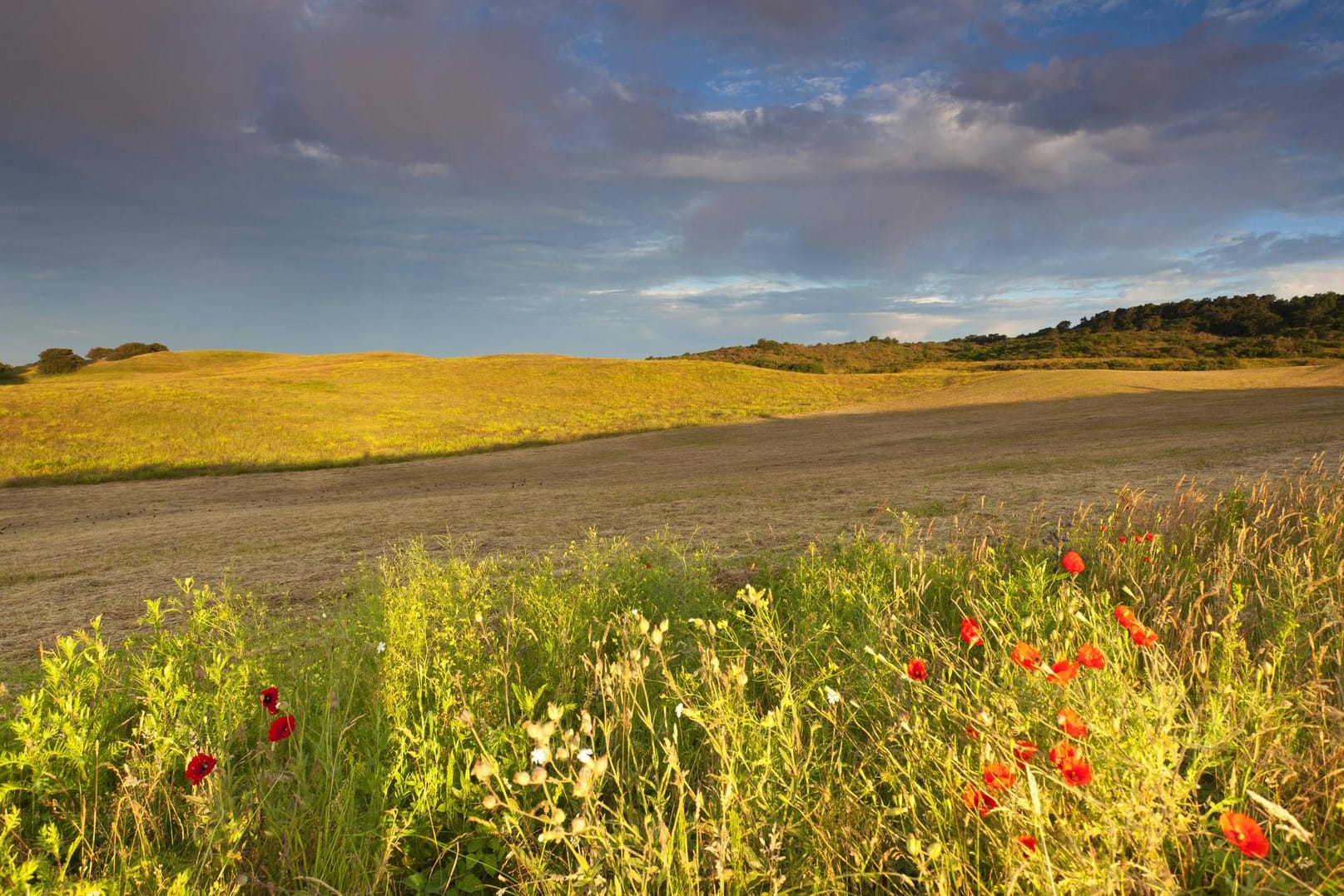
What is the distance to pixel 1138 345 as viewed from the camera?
83312 millimetres

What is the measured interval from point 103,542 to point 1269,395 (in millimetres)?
39889

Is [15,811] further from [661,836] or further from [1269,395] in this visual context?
[1269,395]

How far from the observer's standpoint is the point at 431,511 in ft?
47.3

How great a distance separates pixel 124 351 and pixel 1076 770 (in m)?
120

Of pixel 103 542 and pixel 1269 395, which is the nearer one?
pixel 103 542

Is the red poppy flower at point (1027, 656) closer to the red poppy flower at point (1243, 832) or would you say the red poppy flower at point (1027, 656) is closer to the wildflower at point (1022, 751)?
the wildflower at point (1022, 751)

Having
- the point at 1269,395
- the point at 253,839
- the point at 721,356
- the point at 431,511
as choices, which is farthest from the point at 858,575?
the point at 721,356

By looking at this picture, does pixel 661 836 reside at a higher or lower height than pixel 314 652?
higher

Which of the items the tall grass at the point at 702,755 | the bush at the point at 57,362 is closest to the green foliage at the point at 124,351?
the bush at the point at 57,362

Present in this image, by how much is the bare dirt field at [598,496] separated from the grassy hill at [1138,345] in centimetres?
4488

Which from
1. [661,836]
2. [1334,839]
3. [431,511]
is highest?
[661,836]

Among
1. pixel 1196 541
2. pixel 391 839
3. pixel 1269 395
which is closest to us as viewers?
pixel 391 839

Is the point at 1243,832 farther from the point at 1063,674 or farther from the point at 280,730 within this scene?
the point at 280,730

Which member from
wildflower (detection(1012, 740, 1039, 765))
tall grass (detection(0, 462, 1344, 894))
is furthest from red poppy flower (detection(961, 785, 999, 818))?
wildflower (detection(1012, 740, 1039, 765))
